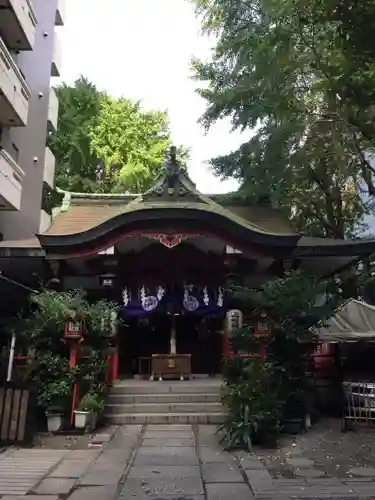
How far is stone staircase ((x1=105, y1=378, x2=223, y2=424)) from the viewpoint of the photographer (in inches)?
422

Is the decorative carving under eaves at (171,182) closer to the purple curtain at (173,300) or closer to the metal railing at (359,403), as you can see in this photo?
the purple curtain at (173,300)

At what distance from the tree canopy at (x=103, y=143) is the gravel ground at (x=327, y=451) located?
1920 cm

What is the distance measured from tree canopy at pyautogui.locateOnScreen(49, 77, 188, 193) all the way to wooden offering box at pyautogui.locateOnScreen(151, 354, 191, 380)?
1448 cm

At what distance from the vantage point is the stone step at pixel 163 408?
1102 centimetres

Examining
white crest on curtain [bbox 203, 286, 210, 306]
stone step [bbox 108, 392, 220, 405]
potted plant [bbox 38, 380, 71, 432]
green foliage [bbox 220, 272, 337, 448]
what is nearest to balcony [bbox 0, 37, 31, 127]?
white crest on curtain [bbox 203, 286, 210, 306]

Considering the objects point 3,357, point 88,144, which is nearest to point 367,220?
point 88,144

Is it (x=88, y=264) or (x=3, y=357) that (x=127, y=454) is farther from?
(x=88, y=264)

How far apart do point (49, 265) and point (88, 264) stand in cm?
104

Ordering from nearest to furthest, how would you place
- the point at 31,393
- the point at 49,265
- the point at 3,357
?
the point at 31,393 < the point at 3,357 < the point at 49,265

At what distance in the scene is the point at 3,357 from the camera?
1089cm

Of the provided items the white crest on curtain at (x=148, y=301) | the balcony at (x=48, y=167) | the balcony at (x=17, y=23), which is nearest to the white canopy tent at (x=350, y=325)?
the white crest on curtain at (x=148, y=301)

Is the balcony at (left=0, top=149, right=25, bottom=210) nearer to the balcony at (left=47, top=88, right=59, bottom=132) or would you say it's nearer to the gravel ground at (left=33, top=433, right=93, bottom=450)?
the balcony at (left=47, top=88, right=59, bottom=132)

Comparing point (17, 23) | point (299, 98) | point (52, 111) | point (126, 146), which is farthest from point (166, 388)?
point (126, 146)

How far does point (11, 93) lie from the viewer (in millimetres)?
16422
